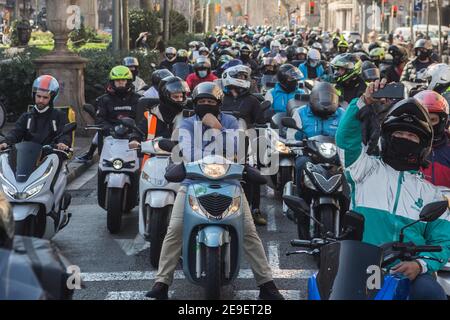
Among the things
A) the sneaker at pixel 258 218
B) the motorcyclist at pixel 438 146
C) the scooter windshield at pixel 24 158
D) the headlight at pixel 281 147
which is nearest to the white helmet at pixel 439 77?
the headlight at pixel 281 147

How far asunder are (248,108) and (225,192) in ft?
13.1

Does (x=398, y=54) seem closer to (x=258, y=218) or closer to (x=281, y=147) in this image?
(x=281, y=147)

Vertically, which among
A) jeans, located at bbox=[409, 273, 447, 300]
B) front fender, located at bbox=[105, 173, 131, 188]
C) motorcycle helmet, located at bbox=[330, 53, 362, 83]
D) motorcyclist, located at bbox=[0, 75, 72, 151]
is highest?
motorcycle helmet, located at bbox=[330, 53, 362, 83]

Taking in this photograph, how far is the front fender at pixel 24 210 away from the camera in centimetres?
714

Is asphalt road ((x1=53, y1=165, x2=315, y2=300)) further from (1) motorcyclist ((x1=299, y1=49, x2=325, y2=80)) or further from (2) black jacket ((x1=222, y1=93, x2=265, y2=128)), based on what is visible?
(1) motorcyclist ((x1=299, y1=49, x2=325, y2=80))

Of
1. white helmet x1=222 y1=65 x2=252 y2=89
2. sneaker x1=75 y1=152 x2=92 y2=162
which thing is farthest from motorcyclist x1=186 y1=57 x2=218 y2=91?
white helmet x1=222 y1=65 x2=252 y2=89

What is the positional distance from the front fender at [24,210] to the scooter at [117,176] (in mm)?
1500

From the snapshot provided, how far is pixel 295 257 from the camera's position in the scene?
819 cm

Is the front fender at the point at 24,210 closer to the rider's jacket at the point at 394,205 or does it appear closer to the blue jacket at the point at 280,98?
the rider's jacket at the point at 394,205

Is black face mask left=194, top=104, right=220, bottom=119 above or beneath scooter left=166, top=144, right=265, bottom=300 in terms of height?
above

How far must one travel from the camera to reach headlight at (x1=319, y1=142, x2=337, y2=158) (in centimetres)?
812

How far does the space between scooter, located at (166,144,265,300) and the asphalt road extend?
0.59 meters

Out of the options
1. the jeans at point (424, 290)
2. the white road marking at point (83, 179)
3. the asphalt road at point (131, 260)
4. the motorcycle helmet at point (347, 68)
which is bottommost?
the white road marking at point (83, 179)
